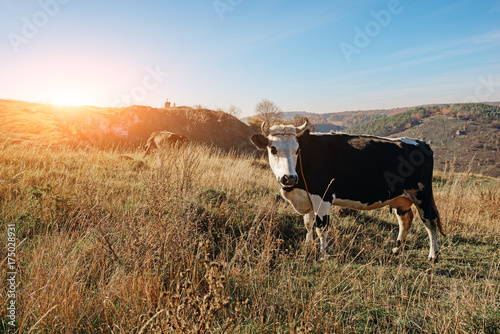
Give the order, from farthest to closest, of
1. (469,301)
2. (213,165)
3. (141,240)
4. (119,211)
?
(213,165)
(119,211)
(141,240)
(469,301)

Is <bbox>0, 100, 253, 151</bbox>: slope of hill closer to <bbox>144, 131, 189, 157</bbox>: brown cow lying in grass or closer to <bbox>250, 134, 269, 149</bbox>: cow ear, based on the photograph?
<bbox>144, 131, 189, 157</bbox>: brown cow lying in grass

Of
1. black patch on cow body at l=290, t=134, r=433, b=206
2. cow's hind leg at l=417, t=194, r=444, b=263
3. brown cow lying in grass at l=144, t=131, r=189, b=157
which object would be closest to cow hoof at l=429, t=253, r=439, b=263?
cow's hind leg at l=417, t=194, r=444, b=263

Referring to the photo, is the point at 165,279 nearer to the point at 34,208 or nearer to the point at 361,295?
the point at 361,295

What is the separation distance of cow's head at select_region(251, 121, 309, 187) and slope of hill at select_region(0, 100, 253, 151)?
16.0 m

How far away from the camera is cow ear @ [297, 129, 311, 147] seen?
4.32m

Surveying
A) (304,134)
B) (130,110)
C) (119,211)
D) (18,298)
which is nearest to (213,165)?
(119,211)

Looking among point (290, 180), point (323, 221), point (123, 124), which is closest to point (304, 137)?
point (290, 180)

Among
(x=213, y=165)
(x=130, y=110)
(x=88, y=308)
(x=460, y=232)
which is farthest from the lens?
(x=130, y=110)

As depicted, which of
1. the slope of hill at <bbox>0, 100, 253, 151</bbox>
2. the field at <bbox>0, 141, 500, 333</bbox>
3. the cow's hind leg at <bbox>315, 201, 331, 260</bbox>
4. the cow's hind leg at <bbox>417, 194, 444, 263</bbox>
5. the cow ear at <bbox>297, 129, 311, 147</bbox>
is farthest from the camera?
the slope of hill at <bbox>0, 100, 253, 151</bbox>

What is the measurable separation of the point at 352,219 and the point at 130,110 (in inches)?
1083

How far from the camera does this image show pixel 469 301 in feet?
8.38

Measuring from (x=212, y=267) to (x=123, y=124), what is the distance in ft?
86.1

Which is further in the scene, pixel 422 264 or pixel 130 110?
pixel 130 110

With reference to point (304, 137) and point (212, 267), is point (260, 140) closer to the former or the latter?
point (304, 137)
